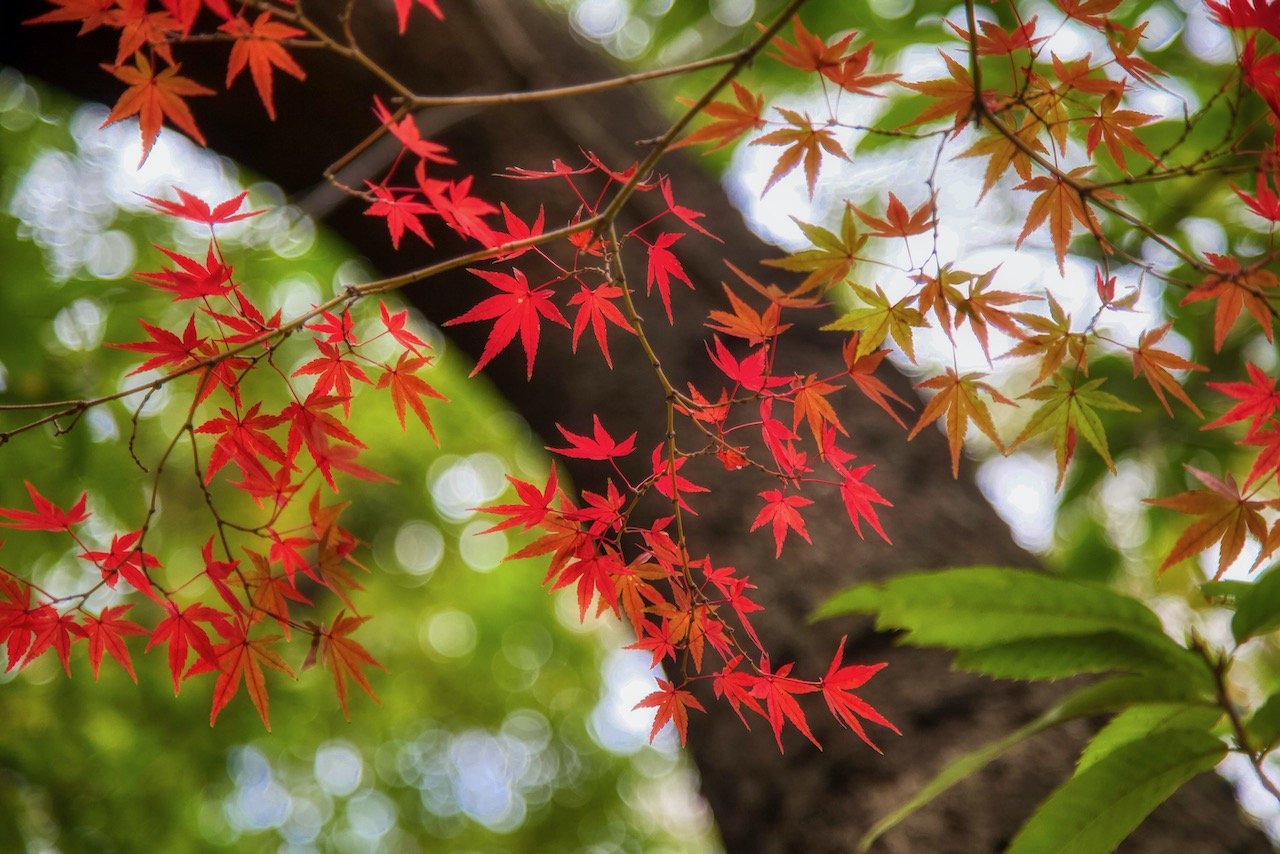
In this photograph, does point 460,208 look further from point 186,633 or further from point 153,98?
point 186,633

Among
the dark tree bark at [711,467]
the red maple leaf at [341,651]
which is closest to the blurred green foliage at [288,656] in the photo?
the dark tree bark at [711,467]

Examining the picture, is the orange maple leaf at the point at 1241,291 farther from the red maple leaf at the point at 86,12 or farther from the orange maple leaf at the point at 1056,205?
the red maple leaf at the point at 86,12

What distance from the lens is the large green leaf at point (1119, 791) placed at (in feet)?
2.23

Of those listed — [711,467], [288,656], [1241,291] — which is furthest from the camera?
[288,656]

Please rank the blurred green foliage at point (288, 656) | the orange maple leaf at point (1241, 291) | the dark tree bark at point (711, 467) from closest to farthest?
the orange maple leaf at point (1241, 291), the dark tree bark at point (711, 467), the blurred green foliage at point (288, 656)

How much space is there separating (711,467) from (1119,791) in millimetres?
766

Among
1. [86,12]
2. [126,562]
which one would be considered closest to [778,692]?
[126,562]

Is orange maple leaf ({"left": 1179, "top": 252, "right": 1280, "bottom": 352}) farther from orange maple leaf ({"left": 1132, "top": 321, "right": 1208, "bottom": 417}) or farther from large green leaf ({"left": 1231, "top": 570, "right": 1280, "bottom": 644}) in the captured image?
large green leaf ({"left": 1231, "top": 570, "right": 1280, "bottom": 644})

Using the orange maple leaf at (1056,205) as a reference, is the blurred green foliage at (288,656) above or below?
below

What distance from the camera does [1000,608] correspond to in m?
0.77

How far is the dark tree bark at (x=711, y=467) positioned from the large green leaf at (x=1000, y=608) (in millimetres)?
271

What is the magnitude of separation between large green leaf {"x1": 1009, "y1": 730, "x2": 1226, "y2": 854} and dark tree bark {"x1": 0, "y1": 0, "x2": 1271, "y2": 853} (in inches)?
9.6

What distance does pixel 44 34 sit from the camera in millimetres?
1417

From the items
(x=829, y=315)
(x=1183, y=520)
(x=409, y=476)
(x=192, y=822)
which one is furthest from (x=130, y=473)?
(x=1183, y=520)
